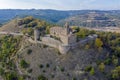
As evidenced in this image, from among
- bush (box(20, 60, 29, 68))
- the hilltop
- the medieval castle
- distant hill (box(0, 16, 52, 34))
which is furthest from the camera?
distant hill (box(0, 16, 52, 34))

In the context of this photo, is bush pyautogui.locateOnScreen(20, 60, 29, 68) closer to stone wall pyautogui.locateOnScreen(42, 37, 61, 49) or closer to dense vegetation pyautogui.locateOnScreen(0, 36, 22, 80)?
dense vegetation pyautogui.locateOnScreen(0, 36, 22, 80)

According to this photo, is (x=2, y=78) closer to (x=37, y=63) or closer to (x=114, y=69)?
(x=37, y=63)

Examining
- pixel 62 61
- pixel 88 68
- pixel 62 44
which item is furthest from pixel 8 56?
pixel 88 68

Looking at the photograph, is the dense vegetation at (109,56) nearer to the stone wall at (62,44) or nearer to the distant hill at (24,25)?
the stone wall at (62,44)

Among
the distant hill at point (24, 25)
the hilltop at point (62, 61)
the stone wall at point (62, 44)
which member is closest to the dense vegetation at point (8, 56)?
the hilltop at point (62, 61)

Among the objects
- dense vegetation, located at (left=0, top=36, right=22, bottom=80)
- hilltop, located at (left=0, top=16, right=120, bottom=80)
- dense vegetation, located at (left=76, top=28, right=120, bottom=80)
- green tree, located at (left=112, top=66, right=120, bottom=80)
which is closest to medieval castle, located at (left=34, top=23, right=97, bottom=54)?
hilltop, located at (left=0, top=16, right=120, bottom=80)


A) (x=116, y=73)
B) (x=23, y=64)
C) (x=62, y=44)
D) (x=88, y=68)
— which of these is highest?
(x=62, y=44)

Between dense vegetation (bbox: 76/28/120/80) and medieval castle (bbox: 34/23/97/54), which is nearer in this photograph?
dense vegetation (bbox: 76/28/120/80)

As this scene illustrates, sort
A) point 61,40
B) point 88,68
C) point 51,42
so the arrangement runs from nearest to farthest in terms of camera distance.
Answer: point 88,68, point 61,40, point 51,42

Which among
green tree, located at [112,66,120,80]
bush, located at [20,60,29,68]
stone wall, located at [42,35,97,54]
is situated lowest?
green tree, located at [112,66,120,80]

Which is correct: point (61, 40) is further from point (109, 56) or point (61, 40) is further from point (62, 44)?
point (109, 56)

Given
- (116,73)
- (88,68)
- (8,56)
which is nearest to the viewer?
(88,68)

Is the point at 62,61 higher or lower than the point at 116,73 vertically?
higher
